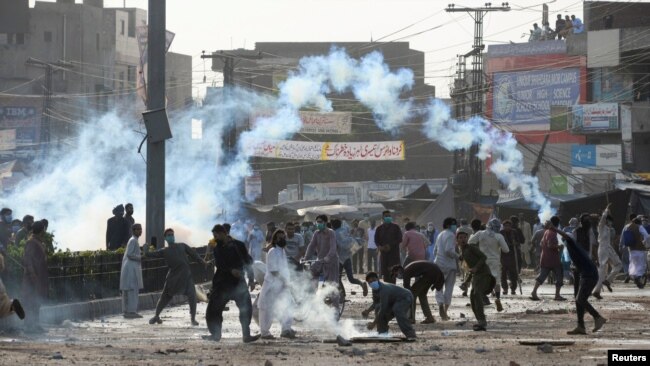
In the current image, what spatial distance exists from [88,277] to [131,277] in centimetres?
102

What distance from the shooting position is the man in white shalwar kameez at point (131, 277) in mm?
21016

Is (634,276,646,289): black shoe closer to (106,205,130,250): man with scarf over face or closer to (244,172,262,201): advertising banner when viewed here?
(106,205,130,250): man with scarf over face

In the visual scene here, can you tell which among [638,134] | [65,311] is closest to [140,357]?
[65,311]

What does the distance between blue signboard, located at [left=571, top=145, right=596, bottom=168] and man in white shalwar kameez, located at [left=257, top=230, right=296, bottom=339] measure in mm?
50179

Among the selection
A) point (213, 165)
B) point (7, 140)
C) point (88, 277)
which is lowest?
point (88, 277)

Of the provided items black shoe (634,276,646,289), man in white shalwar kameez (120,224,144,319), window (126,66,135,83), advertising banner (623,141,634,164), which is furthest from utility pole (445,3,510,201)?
window (126,66,135,83)

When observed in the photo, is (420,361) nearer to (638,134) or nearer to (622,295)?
(622,295)

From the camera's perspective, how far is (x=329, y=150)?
60.6 meters

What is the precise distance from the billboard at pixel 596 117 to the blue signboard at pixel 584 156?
4.12 feet

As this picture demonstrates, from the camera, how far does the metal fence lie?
67.2 ft

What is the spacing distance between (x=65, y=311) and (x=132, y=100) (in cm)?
7371

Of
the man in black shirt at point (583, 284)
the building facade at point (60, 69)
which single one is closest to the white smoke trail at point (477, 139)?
the building facade at point (60, 69)

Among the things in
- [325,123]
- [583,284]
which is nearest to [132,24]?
[325,123]

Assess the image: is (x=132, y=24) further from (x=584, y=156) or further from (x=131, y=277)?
(x=131, y=277)
